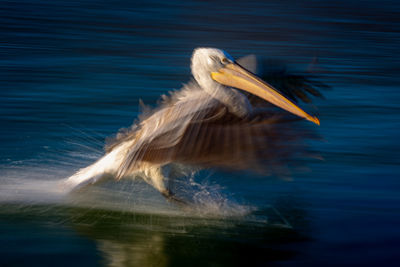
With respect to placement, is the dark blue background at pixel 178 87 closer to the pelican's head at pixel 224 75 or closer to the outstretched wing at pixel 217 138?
the outstretched wing at pixel 217 138

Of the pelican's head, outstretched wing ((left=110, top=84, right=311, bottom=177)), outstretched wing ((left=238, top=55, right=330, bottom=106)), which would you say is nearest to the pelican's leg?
outstretched wing ((left=110, top=84, right=311, bottom=177))

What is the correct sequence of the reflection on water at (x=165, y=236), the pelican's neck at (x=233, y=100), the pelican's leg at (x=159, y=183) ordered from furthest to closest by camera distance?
the pelican's leg at (x=159, y=183) → the pelican's neck at (x=233, y=100) → the reflection on water at (x=165, y=236)

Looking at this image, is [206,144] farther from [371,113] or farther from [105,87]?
[105,87]

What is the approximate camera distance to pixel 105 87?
6.47 m

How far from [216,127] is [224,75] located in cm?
37

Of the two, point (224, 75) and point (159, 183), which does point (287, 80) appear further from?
point (159, 183)

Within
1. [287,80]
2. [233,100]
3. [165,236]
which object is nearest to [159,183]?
[165,236]

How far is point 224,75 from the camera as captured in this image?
354 centimetres

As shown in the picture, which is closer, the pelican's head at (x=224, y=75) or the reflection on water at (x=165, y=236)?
the reflection on water at (x=165, y=236)

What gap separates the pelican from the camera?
10.9 ft

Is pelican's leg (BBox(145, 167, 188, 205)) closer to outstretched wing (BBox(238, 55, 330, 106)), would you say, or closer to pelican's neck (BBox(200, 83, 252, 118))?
pelican's neck (BBox(200, 83, 252, 118))

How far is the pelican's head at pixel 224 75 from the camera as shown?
3.44m

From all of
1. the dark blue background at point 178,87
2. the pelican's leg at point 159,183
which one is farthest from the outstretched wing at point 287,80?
the pelican's leg at point 159,183

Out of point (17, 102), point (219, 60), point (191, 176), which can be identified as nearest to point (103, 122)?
point (17, 102)
